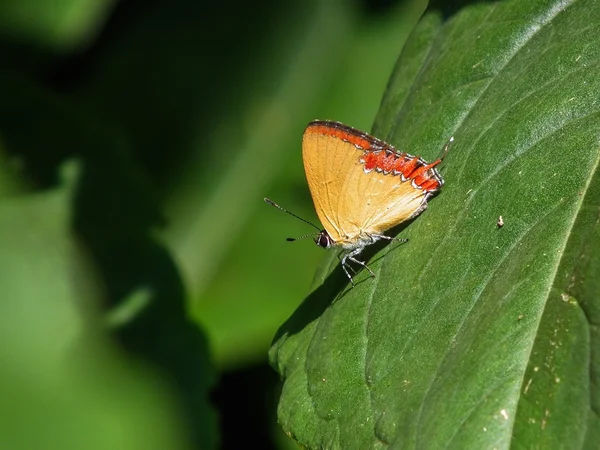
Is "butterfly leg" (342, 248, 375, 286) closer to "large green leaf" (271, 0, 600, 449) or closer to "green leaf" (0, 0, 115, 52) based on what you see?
"large green leaf" (271, 0, 600, 449)

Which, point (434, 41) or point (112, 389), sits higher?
point (434, 41)

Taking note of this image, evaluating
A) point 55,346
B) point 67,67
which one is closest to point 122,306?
point 55,346

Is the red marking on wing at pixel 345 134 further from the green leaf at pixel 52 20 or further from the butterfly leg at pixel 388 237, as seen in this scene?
the green leaf at pixel 52 20

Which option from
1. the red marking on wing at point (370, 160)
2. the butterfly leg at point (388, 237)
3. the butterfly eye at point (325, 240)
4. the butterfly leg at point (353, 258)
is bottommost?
the butterfly eye at point (325, 240)

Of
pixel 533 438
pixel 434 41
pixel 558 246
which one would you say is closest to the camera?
pixel 533 438

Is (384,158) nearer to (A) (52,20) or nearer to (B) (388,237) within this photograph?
(B) (388,237)

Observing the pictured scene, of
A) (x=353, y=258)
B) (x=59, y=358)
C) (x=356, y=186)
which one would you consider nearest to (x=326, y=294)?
(x=353, y=258)

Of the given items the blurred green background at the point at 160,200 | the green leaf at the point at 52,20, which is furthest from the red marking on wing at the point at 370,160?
the green leaf at the point at 52,20

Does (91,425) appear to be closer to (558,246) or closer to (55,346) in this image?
(55,346)
